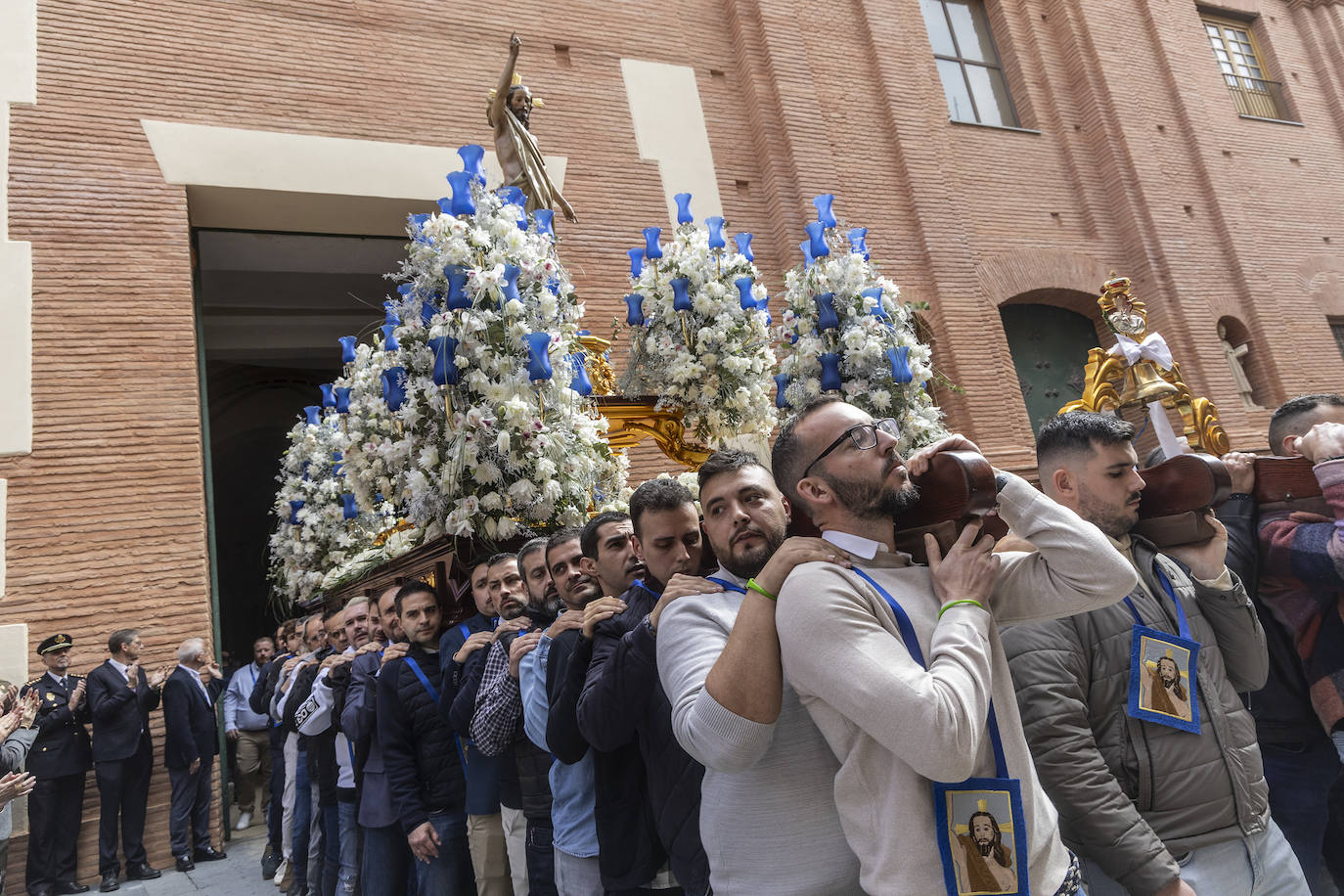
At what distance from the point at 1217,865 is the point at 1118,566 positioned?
1029 millimetres

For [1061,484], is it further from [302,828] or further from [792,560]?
[302,828]

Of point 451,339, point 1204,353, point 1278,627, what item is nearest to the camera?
point 1278,627

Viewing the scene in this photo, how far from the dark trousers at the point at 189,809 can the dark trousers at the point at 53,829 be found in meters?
0.65

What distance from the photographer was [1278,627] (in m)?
2.90

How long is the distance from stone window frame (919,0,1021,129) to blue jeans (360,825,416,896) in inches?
500

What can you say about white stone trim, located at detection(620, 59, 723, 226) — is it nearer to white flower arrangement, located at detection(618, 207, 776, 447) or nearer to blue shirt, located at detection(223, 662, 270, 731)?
white flower arrangement, located at detection(618, 207, 776, 447)

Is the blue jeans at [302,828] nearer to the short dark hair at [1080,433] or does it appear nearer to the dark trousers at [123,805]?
the dark trousers at [123,805]

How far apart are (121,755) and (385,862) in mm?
3574

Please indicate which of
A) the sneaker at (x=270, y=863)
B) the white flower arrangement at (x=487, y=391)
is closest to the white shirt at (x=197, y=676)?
the sneaker at (x=270, y=863)

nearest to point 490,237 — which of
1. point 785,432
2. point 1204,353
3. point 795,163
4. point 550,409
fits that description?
point 550,409

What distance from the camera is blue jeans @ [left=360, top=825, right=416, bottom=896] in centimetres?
464

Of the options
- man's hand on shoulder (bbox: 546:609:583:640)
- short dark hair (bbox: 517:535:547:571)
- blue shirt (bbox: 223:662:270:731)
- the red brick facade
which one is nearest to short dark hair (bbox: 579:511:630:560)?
man's hand on shoulder (bbox: 546:609:583:640)

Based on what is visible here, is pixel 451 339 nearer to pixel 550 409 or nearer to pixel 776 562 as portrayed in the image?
pixel 550 409

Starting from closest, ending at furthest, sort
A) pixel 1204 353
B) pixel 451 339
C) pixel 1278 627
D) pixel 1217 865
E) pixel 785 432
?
pixel 785 432, pixel 1217 865, pixel 1278 627, pixel 451 339, pixel 1204 353
